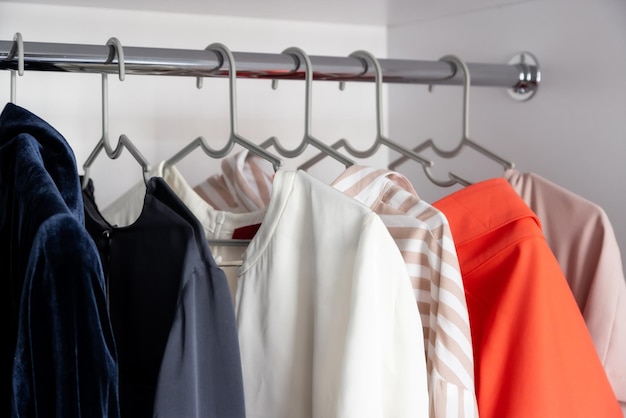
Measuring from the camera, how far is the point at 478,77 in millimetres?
1058

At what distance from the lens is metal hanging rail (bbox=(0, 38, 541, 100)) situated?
0.81 m

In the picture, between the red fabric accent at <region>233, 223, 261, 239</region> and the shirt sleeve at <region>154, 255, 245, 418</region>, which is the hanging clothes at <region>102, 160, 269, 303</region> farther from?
the shirt sleeve at <region>154, 255, 245, 418</region>

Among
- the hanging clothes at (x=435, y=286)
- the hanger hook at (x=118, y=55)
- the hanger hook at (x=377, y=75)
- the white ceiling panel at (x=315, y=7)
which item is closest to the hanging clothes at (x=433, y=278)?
the hanging clothes at (x=435, y=286)

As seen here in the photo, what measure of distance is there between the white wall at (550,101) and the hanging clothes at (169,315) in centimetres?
58

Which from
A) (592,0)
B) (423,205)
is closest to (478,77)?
(592,0)

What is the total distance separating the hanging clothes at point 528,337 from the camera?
30.1 inches

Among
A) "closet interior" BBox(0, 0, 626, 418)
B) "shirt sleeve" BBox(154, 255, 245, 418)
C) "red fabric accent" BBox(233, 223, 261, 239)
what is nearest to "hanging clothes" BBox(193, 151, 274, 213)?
"closet interior" BBox(0, 0, 626, 418)

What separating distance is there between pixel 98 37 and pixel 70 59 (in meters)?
0.39

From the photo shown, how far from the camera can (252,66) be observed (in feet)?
2.98

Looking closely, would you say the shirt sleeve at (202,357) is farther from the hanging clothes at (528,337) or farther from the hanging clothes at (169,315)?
the hanging clothes at (528,337)

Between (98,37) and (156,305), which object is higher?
(98,37)

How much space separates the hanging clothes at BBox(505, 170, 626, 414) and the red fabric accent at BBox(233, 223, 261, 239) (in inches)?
11.4

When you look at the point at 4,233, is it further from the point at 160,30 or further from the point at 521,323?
the point at 160,30

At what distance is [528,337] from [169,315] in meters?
0.32
